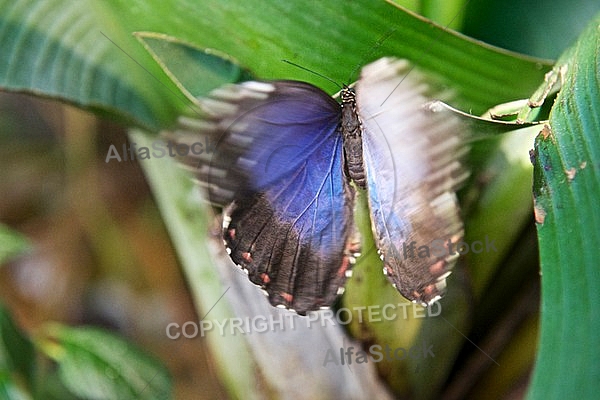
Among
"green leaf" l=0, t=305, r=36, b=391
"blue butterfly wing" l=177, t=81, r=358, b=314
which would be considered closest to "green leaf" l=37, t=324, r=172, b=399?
"green leaf" l=0, t=305, r=36, b=391

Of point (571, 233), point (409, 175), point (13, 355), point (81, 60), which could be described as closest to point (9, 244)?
point (13, 355)

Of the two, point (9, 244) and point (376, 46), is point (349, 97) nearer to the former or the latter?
point (376, 46)

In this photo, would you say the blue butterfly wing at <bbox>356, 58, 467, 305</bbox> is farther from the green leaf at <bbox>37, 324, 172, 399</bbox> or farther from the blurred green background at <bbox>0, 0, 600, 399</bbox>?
the blurred green background at <bbox>0, 0, 600, 399</bbox>

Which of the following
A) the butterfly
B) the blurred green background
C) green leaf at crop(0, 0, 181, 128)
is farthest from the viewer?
the blurred green background

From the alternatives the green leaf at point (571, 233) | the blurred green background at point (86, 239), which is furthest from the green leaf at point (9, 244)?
the green leaf at point (571, 233)

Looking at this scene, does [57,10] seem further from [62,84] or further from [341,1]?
[341,1]

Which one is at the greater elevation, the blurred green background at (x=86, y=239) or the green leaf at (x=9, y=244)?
the green leaf at (x=9, y=244)

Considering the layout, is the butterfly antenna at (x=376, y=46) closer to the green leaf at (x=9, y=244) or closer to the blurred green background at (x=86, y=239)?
the green leaf at (x=9, y=244)
